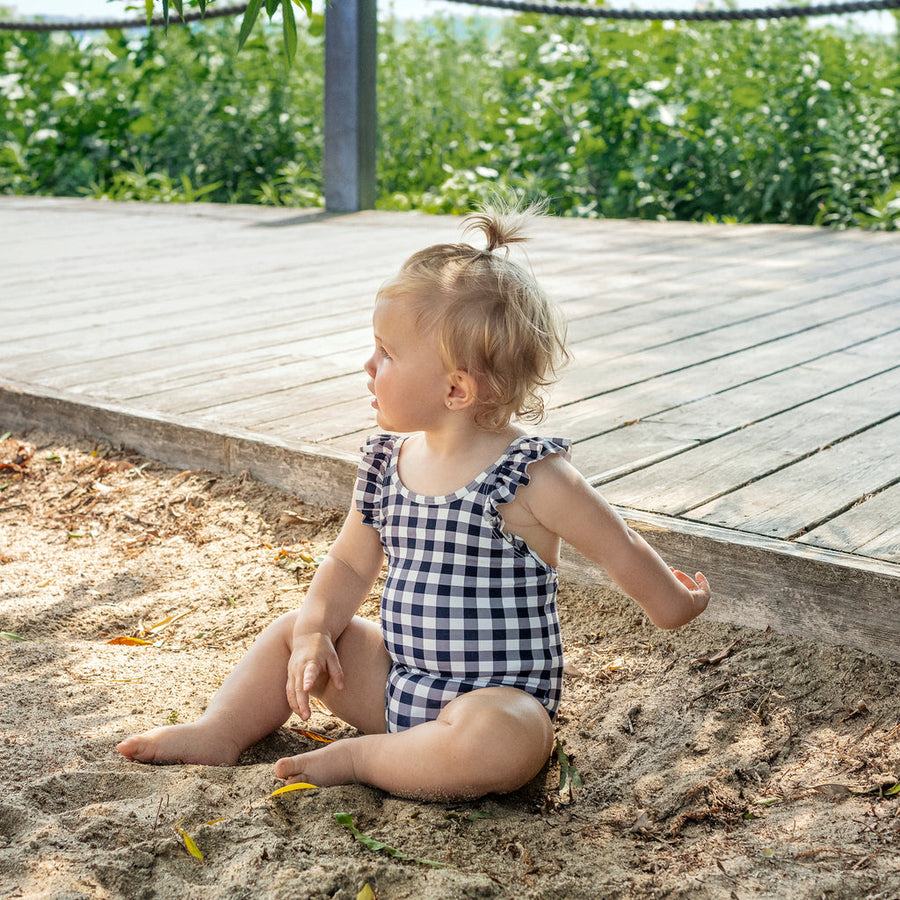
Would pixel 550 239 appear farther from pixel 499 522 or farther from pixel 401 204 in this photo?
pixel 499 522

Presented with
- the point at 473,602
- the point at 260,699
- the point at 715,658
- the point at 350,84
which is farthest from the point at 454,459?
the point at 350,84

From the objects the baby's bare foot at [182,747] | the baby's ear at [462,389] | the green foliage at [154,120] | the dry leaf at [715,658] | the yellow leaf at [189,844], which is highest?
the green foliage at [154,120]

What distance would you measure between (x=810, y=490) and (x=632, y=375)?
1009 millimetres

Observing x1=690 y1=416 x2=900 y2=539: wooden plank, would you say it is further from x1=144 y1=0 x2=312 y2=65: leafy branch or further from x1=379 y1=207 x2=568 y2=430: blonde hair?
x1=144 y1=0 x2=312 y2=65: leafy branch

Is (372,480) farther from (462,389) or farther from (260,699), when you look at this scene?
(260,699)

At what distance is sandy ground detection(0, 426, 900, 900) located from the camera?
4.78 ft

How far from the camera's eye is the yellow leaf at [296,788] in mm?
1677

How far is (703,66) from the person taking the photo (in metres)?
8.35

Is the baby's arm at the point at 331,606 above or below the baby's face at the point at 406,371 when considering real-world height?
below

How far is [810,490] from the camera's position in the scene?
2270 millimetres

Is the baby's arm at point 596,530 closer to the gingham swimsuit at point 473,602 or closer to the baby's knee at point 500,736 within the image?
the gingham swimsuit at point 473,602

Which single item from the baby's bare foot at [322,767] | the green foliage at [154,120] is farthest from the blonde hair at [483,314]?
the green foliage at [154,120]

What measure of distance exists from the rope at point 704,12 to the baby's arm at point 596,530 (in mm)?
4041

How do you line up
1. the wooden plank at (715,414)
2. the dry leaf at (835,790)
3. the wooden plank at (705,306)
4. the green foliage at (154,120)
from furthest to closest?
the green foliage at (154,120) → the wooden plank at (705,306) → the wooden plank at (715,414) → the dry leaf at (835,790)
